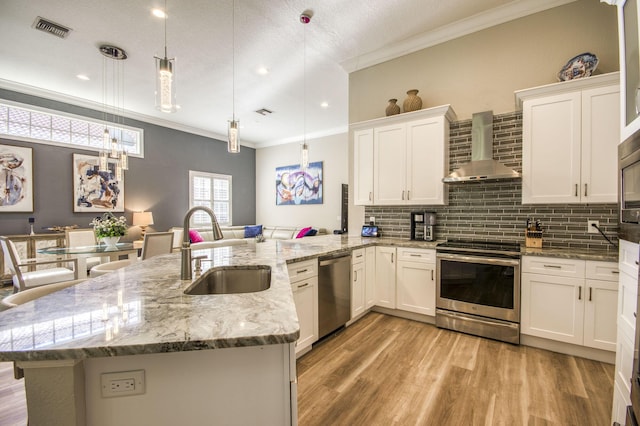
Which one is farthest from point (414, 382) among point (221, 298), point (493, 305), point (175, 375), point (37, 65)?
point (37, 65)

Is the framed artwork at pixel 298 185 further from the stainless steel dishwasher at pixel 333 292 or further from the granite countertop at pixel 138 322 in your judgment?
the granite countertop at pixel 138 322

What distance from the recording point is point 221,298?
3.68ft

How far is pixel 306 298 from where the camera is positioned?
2.34m

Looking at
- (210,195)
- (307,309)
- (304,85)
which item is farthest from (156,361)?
(210,195)

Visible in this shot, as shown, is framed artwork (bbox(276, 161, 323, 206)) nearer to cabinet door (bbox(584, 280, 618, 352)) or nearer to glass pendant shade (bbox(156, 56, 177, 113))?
glass pendant shade (bbox(156, 56, 177, 113))

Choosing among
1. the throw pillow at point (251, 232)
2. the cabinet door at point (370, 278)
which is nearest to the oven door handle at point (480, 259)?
the cabinet door at point (370, 278)

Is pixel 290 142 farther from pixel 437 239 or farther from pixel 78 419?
pixel 78 419

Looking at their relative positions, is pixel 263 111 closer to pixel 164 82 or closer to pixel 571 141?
pixel 164 82

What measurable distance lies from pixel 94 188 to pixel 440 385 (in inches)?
258

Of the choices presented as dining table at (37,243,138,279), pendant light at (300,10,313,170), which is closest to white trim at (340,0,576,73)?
pendant light at (300,10,313,170)

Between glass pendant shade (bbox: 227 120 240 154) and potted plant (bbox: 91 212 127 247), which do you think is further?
potted plant (bbox: 91 212 127 247)

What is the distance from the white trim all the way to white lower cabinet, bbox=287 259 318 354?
3047 mm

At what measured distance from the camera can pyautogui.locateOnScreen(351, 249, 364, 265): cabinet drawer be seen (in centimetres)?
295

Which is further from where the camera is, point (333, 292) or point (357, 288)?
point (357, 288)
